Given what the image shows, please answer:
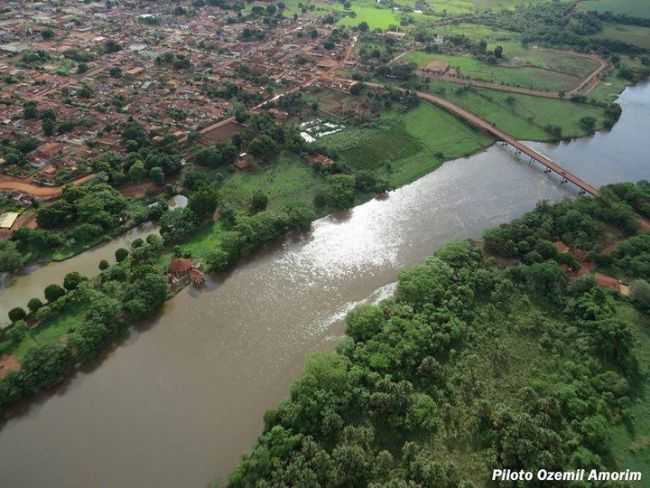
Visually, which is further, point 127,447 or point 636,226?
point 636,226

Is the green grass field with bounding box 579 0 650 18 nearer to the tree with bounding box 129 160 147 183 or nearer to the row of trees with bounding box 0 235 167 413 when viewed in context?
the tree with bounding box 129 160 147 183

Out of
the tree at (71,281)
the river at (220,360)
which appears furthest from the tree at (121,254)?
the river at (220,360)

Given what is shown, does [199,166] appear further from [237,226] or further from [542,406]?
[542,406]

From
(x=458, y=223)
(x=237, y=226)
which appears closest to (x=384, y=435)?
(x=237, y=226)

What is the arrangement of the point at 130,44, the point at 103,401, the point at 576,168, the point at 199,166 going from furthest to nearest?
the point at 130,44 < the point at 576,168 < the point at 199,166 < the point at 103,401

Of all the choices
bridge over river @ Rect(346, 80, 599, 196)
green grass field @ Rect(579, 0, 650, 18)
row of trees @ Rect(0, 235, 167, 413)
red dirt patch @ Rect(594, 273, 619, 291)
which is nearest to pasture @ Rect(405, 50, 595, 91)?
bridge over river @ Rect(346, 80, 599, 196)

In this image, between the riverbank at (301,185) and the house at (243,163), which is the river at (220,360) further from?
the house at (243,163)

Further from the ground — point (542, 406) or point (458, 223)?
point (542, 406)
